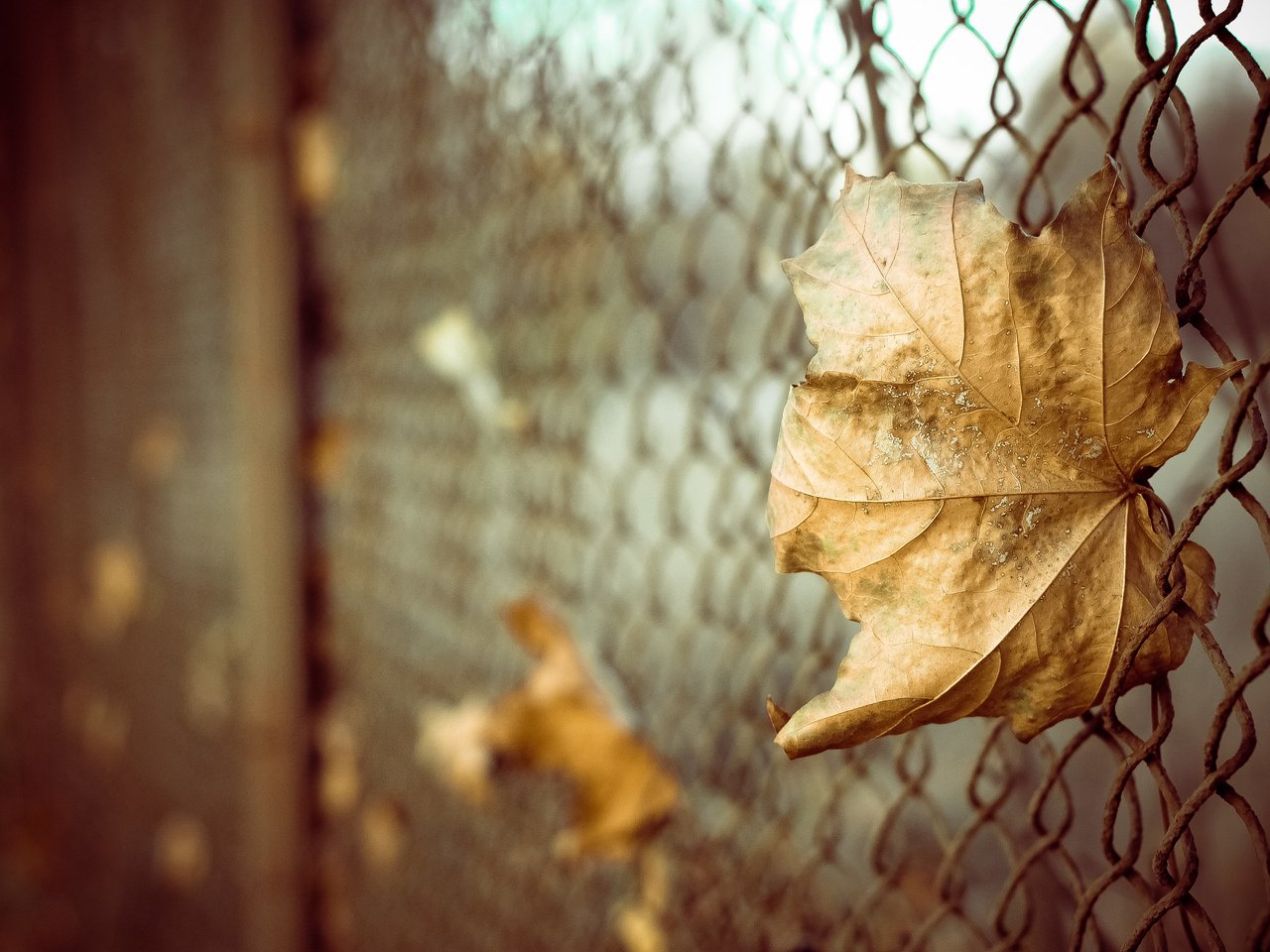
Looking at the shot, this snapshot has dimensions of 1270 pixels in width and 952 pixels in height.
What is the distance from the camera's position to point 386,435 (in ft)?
5.08

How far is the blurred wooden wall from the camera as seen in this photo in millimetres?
1743

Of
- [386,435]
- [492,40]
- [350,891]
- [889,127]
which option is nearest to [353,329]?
[386,435]

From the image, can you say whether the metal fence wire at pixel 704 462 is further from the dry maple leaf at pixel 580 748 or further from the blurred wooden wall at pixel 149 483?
the blurred wooden wall at pixel 149 483

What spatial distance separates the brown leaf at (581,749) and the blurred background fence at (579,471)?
0.03 meters

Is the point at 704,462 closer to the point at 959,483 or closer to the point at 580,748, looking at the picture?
the point at 580,748

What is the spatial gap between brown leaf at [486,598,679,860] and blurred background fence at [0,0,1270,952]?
1.3 inches

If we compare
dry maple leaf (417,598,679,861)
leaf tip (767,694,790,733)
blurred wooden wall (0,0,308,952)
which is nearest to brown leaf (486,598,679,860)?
dry maple leaf (417,598,679,861)

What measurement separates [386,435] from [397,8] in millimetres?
694

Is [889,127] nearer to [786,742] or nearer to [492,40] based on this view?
[786,742]

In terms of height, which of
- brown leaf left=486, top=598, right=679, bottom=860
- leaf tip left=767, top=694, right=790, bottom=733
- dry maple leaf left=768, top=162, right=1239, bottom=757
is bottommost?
brown leaf left=486, top=598, right=679, bottom=860

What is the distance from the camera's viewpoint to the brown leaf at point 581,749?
0.93 m

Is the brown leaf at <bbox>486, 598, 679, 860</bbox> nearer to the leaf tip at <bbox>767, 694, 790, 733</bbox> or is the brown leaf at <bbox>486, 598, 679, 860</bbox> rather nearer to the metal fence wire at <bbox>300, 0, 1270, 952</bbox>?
the metal fence wire at <bbox>300, 0, 1270, 952</bbox>

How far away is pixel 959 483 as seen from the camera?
0.42m

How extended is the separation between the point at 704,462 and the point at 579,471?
251 mm
